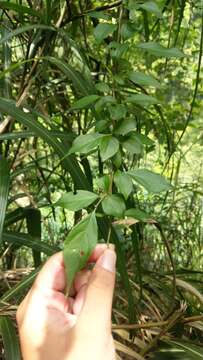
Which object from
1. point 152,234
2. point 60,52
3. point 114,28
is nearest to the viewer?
point 114,28

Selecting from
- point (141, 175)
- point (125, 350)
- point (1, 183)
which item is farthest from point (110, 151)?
point (125, 350)

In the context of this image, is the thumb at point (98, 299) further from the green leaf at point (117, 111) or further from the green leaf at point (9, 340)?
the green leaf at point (9, 340)

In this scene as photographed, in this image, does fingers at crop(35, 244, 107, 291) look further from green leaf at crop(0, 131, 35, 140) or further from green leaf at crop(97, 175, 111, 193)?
green leaf at crop(0, 131, 35, 140)

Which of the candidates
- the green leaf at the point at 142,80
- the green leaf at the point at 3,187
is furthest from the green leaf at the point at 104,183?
the green leaf at the point at 3,187

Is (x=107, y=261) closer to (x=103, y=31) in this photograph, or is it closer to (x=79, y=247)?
(x=79, y=247)

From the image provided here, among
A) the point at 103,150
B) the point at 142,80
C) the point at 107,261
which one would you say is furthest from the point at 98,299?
the point at 142,80

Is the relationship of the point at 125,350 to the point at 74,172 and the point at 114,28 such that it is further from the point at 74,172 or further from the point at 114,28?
the point at 114,28
